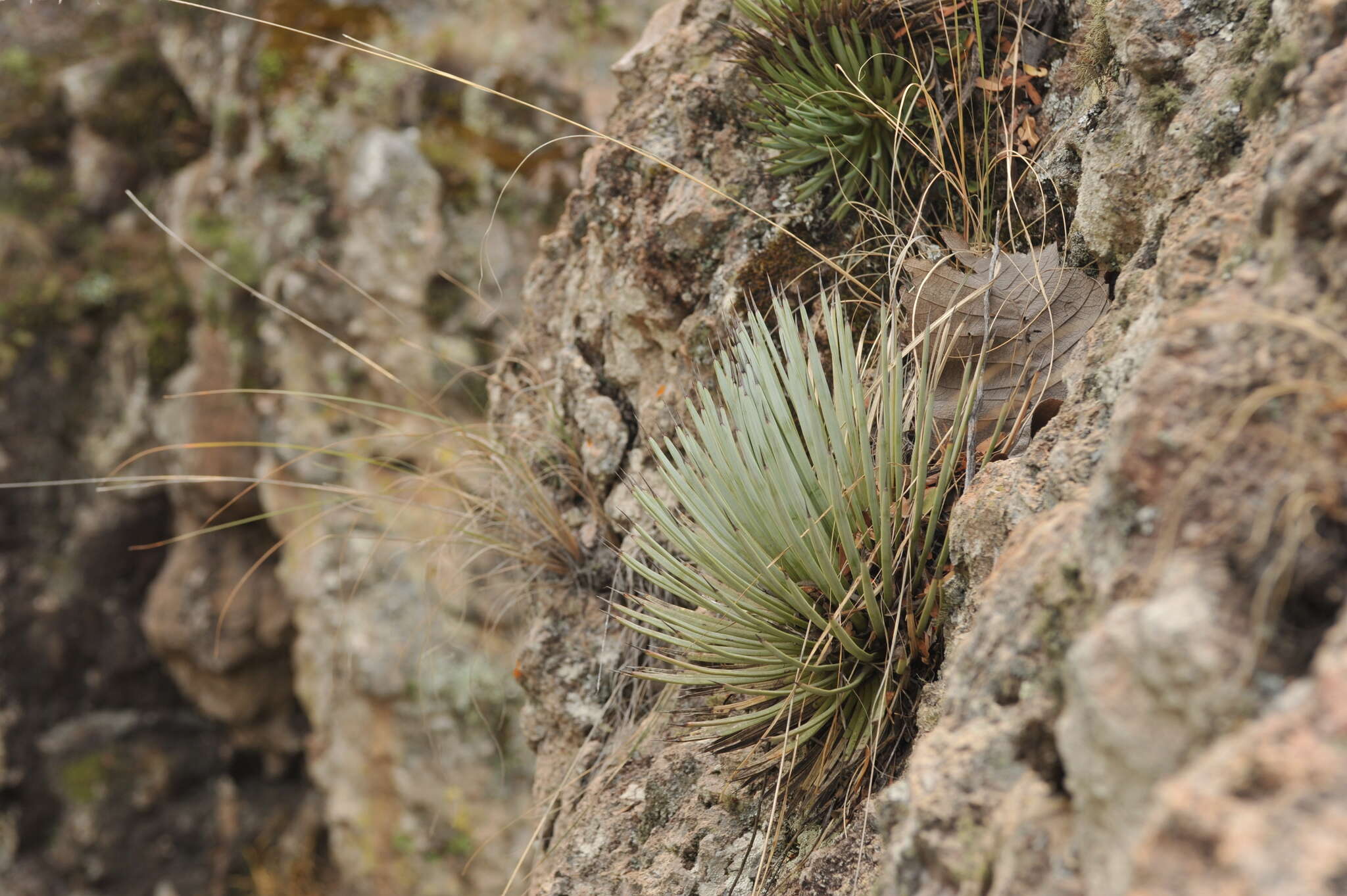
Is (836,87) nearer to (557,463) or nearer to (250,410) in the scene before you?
(557,463)

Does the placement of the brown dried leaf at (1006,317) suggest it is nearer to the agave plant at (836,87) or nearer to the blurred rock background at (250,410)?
the agave plant at (836,87)

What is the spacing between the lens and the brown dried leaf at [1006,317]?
1341 millimetres

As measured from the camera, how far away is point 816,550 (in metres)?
1.24

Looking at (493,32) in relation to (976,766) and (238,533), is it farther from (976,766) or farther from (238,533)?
(976,766)

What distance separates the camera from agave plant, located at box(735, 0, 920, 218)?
1.67 meters

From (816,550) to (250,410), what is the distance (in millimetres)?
4064

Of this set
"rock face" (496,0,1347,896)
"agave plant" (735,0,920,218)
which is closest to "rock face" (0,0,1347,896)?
"rock face" (496,0,1347,896)

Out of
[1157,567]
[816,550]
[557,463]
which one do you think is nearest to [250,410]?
[557,463]

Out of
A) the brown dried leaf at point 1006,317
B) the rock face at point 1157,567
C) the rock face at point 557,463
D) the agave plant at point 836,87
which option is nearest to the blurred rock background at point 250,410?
the rock face at point 557,463

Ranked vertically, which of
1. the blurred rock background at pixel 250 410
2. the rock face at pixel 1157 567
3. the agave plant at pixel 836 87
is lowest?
the blurred rock background at pixel 250 410

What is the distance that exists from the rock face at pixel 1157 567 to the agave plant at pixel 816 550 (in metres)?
0.09

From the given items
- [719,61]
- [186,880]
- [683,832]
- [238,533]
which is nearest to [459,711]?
[238,533]

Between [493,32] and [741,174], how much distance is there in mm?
3005

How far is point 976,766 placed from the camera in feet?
2.63
